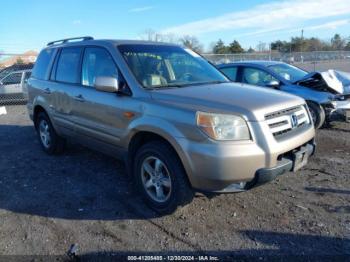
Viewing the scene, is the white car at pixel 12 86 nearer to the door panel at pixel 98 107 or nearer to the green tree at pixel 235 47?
the door panel at pixel 98 107

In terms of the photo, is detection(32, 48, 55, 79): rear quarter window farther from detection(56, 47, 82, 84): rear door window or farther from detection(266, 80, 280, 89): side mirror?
detection(266, 80, 280, 89): side mirror

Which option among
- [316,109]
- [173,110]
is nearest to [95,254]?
[173,110]

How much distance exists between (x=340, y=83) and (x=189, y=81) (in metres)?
4.89

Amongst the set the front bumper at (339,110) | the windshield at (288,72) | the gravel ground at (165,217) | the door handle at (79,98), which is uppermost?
the windshield at (288,72)

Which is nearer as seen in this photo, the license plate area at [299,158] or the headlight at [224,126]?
the headlight at [224,126]

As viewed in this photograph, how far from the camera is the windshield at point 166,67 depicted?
437 centimetres

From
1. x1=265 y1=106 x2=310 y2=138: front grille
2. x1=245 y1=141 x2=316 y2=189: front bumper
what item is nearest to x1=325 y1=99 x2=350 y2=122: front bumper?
x1=265 y1=106 x2=310 y2=138: front grille

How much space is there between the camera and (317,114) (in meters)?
7.44

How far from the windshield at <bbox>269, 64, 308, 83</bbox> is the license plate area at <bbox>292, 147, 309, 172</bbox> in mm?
4358

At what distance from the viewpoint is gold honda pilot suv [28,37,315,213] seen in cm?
345

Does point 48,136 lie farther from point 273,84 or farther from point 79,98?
point 273,84

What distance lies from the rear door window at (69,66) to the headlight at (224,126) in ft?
8.14

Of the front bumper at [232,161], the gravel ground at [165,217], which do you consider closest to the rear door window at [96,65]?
the gravel ground at [165,217]

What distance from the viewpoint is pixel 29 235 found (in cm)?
378
